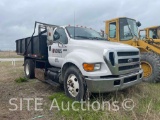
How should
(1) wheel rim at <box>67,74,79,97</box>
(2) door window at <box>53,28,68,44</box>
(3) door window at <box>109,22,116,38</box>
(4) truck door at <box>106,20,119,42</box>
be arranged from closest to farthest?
1. (1) wheel rim at <box>67,74,79,97</box>
2. (2) door window at <box>53,28,68,44</box>
3. (4) truck door at <box>106,20,119,42</box>
4. (3) door window at <box>109,22,116,38</box>

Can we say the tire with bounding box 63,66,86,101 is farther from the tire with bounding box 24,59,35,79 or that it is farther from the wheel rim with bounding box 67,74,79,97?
the tire with bounding box 24,59,35,79

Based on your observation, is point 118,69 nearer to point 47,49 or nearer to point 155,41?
point 47,49

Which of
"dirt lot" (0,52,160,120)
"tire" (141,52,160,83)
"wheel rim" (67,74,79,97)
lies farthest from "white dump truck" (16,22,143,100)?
"tire" (141,52,160,83)

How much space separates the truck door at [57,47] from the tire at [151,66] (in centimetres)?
366

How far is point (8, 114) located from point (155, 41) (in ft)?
22.8

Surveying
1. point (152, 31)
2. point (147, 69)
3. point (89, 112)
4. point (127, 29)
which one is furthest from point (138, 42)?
point (89, 112)

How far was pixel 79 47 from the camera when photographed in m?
5.64

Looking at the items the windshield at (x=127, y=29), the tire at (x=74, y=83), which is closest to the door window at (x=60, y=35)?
the tire at (x=74, y=83)

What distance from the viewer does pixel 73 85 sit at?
212 inches

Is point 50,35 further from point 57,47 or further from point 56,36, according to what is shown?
point 57,47

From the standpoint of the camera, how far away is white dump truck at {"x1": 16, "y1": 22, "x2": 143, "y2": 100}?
16.1 feet

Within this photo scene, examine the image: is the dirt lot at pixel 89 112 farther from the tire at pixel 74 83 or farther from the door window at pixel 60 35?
the door window at pixel 60 35

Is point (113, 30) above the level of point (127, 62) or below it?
above

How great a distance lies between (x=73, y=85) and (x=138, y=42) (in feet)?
14.6
